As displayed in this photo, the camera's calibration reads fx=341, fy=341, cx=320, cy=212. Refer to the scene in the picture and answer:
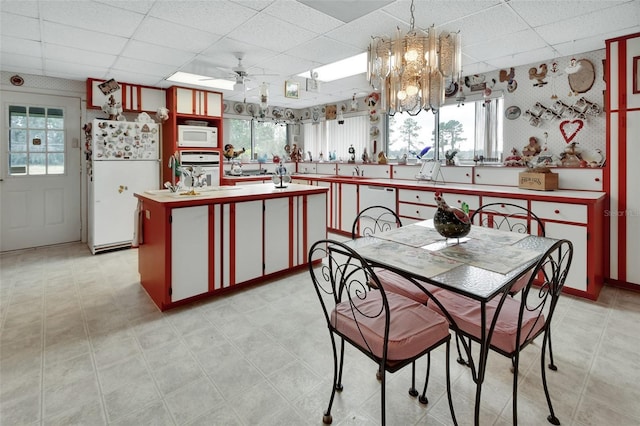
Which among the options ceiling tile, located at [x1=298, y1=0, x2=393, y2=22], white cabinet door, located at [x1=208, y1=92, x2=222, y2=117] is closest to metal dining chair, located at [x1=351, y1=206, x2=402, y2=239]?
ceiling tile, located at [x1=298, y1=0, x2=393, y2=22]

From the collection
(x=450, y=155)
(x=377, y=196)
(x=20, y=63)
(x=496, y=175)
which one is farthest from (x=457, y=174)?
Result: (x=20, y=63)

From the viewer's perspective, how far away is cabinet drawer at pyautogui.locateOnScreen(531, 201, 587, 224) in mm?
2953

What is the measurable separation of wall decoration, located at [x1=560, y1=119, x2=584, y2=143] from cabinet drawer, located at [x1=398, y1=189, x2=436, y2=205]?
60.3 inches

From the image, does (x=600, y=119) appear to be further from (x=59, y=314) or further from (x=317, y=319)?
(x=59, y=314)

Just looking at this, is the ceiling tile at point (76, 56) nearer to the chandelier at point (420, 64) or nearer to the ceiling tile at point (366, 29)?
the ceiling tile at point (366, 29)

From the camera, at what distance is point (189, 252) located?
2.88 meters

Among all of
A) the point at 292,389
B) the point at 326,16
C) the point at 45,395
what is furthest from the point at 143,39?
the point at 292,389

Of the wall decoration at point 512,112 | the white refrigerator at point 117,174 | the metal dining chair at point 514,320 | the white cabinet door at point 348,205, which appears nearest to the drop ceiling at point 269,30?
the wall decoration at point 512,112

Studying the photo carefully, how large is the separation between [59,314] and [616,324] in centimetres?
433

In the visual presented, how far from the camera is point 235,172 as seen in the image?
6.26 metres

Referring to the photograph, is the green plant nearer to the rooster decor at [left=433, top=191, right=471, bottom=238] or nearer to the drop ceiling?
the drop ceiling

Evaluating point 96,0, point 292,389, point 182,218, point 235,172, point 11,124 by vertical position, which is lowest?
point 292,389

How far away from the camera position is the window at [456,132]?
438 cm

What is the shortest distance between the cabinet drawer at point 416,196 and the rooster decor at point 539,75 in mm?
1693
